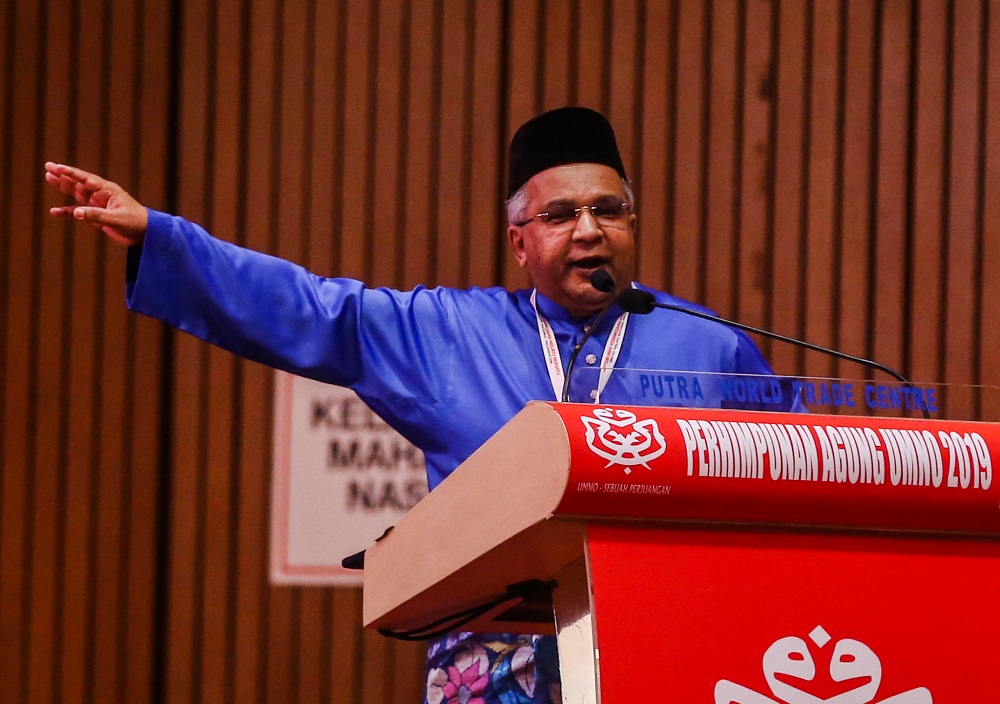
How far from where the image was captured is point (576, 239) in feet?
6.91

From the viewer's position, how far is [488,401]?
2.01 meters

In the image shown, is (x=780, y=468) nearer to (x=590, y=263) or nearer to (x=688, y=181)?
(x=590, y=263)

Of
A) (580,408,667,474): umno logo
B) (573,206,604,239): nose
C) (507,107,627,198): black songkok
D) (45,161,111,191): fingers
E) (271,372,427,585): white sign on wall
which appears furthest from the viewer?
(271,372,427,585): white sign on wall

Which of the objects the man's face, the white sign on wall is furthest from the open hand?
the white sign on wall

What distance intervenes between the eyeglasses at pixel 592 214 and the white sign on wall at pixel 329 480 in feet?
3.86

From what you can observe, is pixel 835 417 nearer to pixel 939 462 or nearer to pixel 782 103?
pixel 939 462

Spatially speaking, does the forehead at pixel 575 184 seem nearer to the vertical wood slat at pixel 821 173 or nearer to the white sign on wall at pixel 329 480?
the white sign on wall at pixel 329 480

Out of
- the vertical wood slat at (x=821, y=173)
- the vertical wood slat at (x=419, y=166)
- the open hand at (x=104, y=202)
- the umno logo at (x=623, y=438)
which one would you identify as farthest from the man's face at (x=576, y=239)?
the vertical wood slat at (x=821, y=173)

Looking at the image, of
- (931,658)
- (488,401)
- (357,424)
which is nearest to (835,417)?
(931,658)

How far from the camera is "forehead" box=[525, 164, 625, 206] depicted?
84.1 inches

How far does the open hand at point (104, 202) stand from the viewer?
1.71 m

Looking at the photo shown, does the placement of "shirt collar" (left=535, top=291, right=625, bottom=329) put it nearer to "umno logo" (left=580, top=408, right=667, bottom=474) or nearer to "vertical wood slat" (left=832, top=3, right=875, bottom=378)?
"umno logo" (left=580, top=408, right=667, bottom=474)

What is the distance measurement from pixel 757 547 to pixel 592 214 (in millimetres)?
1224

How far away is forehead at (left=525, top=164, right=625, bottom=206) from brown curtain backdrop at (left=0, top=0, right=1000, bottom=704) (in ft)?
3.46
